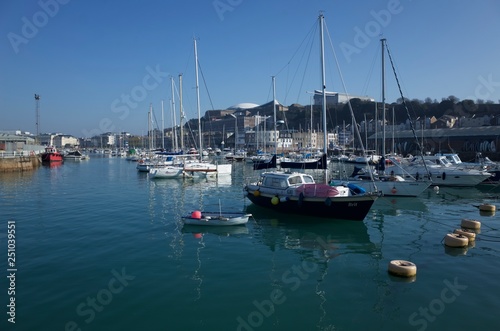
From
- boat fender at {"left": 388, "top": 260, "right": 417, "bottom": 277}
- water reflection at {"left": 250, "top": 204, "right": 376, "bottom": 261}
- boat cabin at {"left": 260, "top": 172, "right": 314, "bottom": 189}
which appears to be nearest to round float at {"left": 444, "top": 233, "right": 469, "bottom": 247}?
water reflection at {"left": 250, "top": 204, "right": 376, "bottom": 261}

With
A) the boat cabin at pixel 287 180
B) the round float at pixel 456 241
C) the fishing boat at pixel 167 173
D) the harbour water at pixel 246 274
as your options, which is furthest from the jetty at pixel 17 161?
the round float at pixel 456 241

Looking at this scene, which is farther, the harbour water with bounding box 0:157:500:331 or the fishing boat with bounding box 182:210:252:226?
the fishing boat with bounding box 182:210:252:226

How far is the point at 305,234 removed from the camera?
19516 millimetres

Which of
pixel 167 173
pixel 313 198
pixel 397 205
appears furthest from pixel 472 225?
pixel 167 173

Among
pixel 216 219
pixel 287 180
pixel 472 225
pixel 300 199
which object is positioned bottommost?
pixel 472 225

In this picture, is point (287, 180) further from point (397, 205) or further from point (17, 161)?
point (17, 161)

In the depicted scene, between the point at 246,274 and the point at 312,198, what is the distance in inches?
360

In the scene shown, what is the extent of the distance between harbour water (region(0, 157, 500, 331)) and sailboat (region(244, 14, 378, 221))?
2.30 feet

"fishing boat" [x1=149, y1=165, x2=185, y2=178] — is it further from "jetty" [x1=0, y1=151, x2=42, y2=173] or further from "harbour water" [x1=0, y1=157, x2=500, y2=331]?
"jetty" [x1=0, y1=151, x2=42, y2=173]

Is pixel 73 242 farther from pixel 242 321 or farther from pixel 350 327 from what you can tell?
pixel 350 327

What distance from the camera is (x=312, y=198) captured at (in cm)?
2161

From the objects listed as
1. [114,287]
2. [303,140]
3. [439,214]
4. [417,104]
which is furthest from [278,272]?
[417,104]

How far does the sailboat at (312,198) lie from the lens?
825 inches

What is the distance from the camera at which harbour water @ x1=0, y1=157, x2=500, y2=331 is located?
10281 mm
